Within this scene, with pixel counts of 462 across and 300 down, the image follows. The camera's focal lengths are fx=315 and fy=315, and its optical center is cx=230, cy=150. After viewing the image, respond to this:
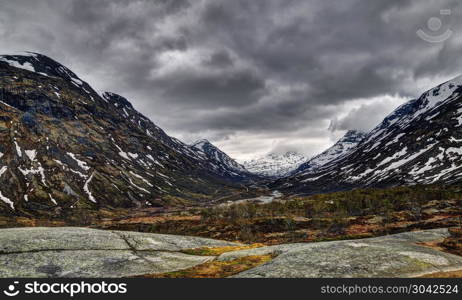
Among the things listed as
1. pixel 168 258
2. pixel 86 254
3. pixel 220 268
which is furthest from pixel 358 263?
pixel 86 254

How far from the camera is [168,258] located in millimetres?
29641

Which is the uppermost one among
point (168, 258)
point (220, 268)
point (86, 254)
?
point (86, 254)

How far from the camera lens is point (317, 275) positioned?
21.2 metres

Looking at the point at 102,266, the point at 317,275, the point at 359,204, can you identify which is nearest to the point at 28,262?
the point at 102,266

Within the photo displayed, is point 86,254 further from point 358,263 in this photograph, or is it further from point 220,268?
point 358,263

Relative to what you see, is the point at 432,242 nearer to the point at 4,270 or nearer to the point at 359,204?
the point at 4,270

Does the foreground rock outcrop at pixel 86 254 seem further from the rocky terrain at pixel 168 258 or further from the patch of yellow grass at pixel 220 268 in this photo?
the patch of yellow grass at pixel 220 268

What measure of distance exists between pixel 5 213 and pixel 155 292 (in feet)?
667

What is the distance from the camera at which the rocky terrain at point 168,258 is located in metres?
22.2

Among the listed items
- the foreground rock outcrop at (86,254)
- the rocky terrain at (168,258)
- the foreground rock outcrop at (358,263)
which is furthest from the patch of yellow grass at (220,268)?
the foreground rock outcrop at (358,263)

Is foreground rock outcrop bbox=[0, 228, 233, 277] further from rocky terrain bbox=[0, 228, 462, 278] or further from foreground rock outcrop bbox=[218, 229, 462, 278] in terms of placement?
foreground rock outcrop bbox=[218, 229, 462, 278]

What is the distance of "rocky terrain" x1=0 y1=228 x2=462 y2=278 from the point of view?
22.2 metres

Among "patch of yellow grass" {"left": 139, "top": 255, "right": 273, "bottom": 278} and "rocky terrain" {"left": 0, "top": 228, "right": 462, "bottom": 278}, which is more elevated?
"rocky terrain" {"left": 0, "top": 228, "right": 462, "bottom": 278}

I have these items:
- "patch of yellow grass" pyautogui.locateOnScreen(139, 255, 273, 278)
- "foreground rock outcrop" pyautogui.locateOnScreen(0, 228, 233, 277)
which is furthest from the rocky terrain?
"patch of yellow grass" pyautogui.locateOnScreen(139, 255, 273, 278)
